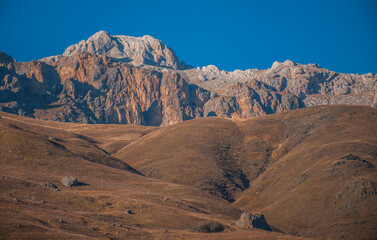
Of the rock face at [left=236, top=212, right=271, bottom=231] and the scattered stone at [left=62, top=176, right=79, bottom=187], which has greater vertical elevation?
the scattered stone at [left=62, top=176, right=79, bottom=187]

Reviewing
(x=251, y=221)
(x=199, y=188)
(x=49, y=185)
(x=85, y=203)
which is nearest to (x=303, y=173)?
(x=199, y=188)

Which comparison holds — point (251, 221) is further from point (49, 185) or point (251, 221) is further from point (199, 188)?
point (199, 188)

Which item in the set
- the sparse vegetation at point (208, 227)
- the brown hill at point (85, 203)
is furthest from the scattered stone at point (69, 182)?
the sparse vegetation at point (208, 227)

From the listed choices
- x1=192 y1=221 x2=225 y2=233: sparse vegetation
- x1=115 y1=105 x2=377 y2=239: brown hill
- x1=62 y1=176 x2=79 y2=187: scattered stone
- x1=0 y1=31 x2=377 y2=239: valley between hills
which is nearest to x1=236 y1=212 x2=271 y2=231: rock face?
x1=0 y1=31 x2=377 y2=239: valley between hills

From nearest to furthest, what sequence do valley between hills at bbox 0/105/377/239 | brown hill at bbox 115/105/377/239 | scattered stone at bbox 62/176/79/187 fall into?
valley between hills at bbox 0/105/377/239 < brown hill at bbox 115/105/377/239 < scattered stone at bbox 62/176/79/187

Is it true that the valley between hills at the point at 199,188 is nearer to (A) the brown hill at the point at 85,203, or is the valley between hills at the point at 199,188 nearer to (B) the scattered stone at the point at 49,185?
(A) the brown hill at the point at 85,203

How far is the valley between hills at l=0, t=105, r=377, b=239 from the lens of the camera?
7506 cm

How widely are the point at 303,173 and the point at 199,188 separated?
3856cm

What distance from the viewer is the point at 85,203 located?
91938mm

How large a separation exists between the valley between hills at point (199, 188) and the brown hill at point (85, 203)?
236mm

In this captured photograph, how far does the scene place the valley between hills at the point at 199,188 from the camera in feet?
246

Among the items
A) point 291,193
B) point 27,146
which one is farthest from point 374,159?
point 27,146

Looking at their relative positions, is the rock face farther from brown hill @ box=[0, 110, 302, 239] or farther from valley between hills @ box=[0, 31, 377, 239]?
brown hill @ box=[0, 110, 302, 239]

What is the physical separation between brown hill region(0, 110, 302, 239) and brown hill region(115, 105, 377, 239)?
61.3 feet
